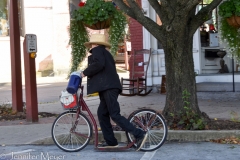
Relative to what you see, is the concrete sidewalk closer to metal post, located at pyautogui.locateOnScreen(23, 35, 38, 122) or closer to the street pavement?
the street pavement

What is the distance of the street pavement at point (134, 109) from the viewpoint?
24.6 ft

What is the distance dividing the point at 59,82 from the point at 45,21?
11.5 ft

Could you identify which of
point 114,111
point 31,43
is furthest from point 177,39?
point 31,43

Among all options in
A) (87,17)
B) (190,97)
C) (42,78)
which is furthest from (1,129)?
(42,78)

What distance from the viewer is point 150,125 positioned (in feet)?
21.9

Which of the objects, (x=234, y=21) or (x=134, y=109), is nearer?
(x=234, y=21)

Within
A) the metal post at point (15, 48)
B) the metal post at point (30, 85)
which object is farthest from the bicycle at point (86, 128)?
the metal post at point (15, 48)

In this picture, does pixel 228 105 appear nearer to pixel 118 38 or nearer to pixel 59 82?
pixel 118 38

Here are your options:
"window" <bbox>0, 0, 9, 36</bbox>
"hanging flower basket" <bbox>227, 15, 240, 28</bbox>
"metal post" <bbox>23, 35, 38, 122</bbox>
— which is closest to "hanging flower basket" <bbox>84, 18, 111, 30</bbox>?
"metal post" <bbox>23, 35, 38, 122</bbox>

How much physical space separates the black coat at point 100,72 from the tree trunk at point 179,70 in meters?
1.64

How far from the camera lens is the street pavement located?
24.6 feet

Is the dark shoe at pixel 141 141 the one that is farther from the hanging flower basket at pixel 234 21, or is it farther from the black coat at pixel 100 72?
the hanging flower basket at pixel 234 21

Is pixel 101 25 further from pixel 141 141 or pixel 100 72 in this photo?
pixel 141 141

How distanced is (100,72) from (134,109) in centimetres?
407
